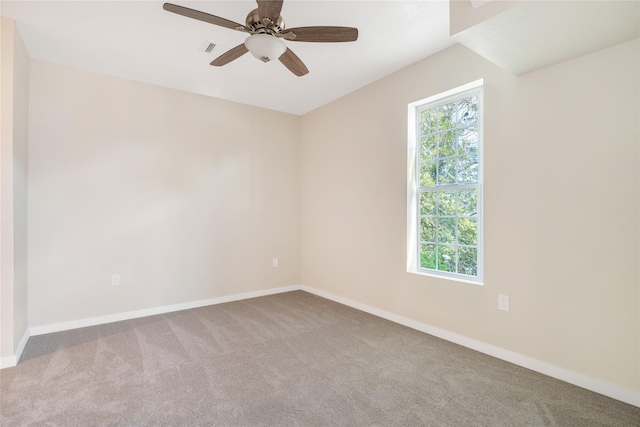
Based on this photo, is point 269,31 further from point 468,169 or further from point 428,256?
point 428,256

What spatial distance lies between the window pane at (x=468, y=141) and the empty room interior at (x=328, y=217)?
26 millimetres

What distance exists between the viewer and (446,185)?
2990mm

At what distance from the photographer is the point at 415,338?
9.55ft

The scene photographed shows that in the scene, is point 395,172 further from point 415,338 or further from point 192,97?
point 192,97

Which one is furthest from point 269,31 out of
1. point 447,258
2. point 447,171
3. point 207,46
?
point 447,258

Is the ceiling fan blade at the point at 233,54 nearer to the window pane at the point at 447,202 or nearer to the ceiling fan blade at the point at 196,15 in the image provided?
the ceiling fan blade at the point at 196,15

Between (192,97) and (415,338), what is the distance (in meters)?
3.81

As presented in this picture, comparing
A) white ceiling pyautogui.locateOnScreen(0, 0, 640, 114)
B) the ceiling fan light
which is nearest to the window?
white ceiling pyautogui.locateOnScreen(0, 0, 640, 114)

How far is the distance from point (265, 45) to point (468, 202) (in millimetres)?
2141

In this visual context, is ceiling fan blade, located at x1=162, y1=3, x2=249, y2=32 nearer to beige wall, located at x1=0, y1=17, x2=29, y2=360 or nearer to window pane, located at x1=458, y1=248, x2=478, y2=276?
beige wall, located at x1=0, y1=17, x2=29, y2=360

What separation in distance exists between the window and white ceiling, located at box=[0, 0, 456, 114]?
0.58 m

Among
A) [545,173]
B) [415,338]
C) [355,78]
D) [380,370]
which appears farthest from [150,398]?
[355,78]

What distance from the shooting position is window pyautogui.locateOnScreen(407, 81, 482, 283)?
2.78 meters

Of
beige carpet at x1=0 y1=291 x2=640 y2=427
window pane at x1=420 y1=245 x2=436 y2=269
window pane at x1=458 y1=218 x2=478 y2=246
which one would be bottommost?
beige carpet at x1=0 y1=291 x2=640 y2=427
